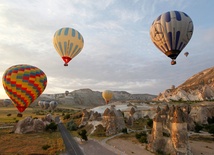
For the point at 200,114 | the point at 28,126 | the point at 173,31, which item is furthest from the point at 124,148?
the point at 200,114

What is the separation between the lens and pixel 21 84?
123 ft

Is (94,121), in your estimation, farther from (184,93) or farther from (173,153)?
(184,93)

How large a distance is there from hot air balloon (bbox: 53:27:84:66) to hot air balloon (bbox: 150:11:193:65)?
1710 cm

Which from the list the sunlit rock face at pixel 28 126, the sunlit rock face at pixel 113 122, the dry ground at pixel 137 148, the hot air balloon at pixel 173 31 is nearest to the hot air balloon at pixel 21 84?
the sunlit rock face at pixel 28 126

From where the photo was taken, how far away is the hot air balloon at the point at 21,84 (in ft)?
123

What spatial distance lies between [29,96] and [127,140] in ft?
70.2

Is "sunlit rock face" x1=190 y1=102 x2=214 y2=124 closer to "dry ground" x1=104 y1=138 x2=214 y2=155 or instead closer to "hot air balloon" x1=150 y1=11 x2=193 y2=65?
"dry ground" x1=104 y1=138 x2=214 y2=155

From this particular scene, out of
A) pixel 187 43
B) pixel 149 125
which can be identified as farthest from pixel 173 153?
pixel 149 125

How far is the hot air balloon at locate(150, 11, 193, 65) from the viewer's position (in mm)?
28609

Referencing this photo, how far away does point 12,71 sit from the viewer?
3803 cm

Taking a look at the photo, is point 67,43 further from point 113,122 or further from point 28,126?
point 28,126

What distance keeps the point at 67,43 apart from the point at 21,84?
12.0 metres

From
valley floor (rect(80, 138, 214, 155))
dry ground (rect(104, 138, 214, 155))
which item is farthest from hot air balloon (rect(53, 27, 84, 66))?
dry ground (rect(104, 138, 214, 155))

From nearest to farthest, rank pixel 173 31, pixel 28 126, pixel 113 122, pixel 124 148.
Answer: pixel 173 31
pixel 124 148
pixel 113 122
pixel 28 126
